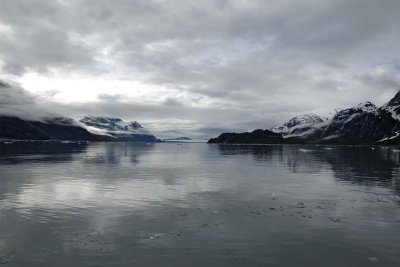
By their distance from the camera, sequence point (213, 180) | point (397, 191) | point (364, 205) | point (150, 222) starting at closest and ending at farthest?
1. point (150, 222)
2. point (364, 205)
3. point (397, 191)
4. point (213, 180)

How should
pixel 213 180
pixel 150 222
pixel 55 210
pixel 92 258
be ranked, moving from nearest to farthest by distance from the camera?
pixel 92 258
pixel 150 222
pixel 55 210
pixel 213 180

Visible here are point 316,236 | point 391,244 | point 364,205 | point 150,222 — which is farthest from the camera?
point 364,205

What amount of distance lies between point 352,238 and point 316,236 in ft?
8.62

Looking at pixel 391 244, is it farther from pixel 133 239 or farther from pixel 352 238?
pixel 133 239

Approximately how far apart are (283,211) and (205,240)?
1311cm

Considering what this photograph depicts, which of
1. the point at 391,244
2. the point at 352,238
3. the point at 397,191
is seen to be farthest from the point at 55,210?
the point at 397,191

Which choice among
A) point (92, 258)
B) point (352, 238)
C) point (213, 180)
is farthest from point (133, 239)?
point (213, 180)

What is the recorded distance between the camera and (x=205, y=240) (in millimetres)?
27297

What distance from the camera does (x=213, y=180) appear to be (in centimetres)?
6469

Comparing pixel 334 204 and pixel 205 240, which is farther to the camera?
pixel 334 204

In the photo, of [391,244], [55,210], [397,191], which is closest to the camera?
[391,244]

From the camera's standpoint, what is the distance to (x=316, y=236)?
1117 inches

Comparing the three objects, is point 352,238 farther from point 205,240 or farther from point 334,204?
point 334,204

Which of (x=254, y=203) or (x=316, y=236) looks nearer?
(x=316, y=236)
